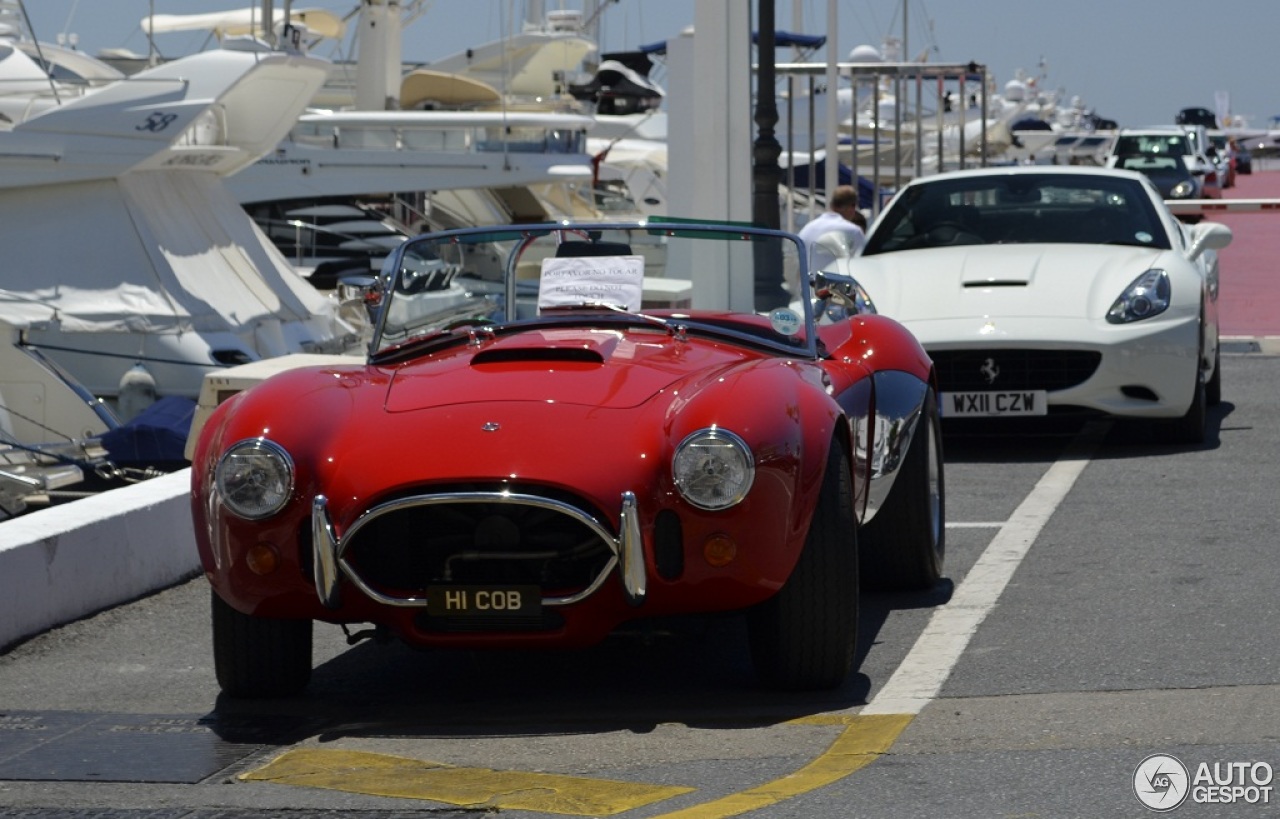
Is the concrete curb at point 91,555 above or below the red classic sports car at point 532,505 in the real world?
below

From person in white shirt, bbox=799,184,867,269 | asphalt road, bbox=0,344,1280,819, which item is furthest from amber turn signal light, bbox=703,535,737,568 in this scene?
person in white shirt, bbox=799,184,867,269

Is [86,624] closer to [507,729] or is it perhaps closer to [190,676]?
[190,676]

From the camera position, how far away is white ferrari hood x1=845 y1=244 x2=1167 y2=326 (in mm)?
10258

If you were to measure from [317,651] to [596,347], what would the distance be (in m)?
1.34

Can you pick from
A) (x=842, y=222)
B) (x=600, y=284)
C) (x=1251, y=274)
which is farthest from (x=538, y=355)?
(x=1251, y=274)

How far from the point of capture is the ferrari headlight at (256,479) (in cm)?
511

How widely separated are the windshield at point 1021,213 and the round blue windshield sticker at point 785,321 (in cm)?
517

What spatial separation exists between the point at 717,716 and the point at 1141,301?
19.2ft

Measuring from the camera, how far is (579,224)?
672 cm

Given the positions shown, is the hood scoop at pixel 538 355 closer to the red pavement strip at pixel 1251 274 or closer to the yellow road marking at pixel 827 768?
the yellow road marking at pixel 827 768

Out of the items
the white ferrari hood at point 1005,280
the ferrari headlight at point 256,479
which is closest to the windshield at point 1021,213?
the white ferrari hood at point 1005,280

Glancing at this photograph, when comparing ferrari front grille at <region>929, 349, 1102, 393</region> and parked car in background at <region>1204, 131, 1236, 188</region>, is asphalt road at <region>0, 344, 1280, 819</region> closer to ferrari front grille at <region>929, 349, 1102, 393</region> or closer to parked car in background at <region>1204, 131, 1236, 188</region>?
ferrari front grille at <region>929, 349, 1102, 393</region>

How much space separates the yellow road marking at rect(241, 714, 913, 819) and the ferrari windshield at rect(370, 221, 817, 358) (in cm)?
168

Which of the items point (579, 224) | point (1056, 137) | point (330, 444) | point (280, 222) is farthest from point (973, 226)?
point (1056, 137)
